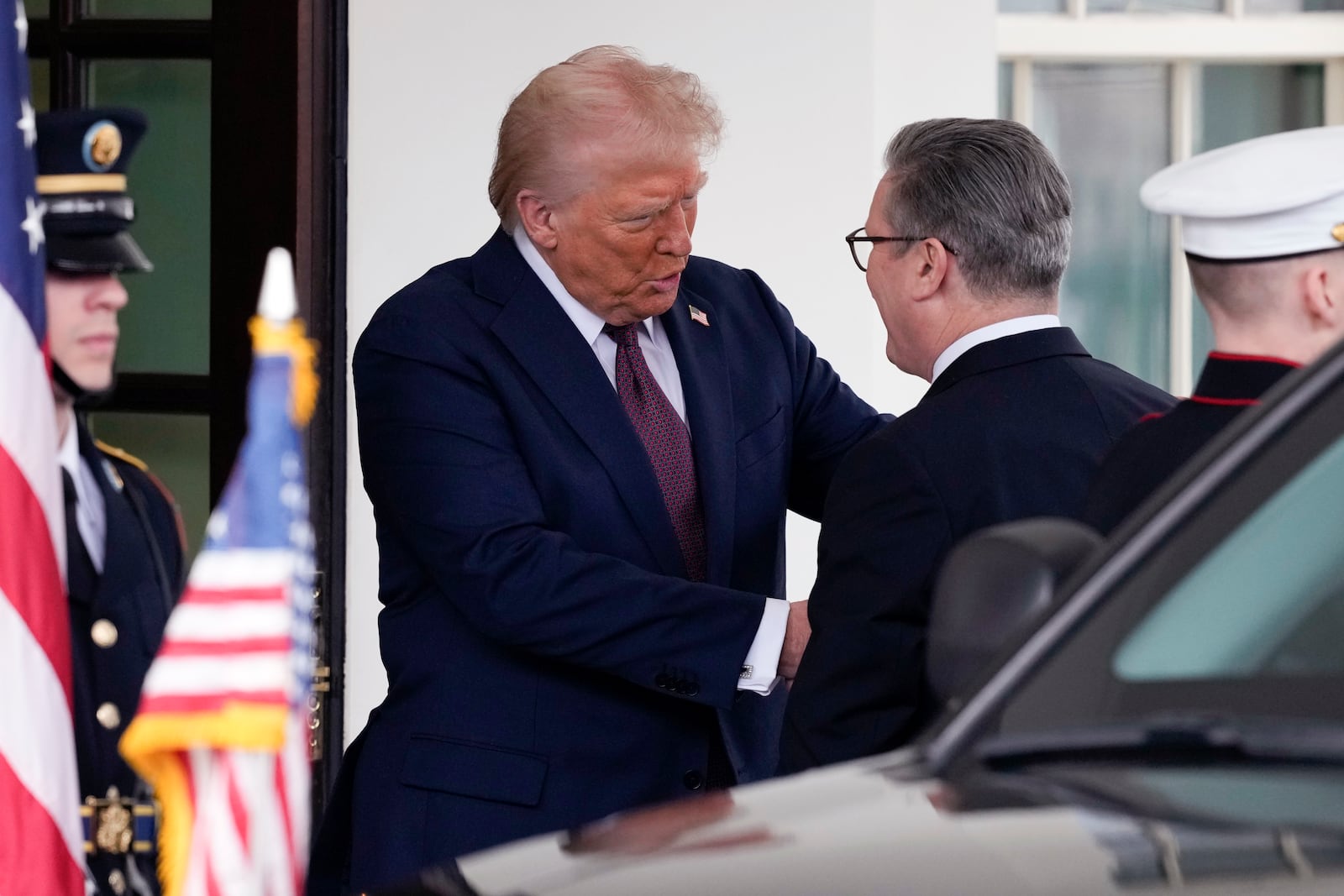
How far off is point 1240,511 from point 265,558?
87 centimetres

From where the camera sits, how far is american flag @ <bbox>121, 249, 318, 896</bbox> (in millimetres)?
1655

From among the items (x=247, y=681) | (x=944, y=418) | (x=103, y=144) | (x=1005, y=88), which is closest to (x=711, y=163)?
(x=1005, y=88)

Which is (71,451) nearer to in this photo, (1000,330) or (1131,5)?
(1000,330)

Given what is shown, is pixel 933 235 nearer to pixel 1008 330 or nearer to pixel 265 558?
pixel 1008 330

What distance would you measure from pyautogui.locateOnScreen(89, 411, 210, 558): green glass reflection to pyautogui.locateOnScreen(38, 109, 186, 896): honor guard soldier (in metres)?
1.75

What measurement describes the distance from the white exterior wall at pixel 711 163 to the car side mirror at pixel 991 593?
2546 millimetres

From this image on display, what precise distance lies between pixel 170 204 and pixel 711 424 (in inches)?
60.3

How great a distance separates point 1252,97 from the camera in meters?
4.88

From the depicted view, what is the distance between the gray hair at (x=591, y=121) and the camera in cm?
267

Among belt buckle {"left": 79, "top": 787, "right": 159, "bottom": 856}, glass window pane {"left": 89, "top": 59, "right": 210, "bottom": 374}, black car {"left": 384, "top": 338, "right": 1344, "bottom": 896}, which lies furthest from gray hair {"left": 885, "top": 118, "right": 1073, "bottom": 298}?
glass window pane {"left": 89, "top": 59, "right": 210, "bottom": 374}

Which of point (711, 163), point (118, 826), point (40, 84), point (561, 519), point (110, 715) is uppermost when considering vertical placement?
point (40, 84)

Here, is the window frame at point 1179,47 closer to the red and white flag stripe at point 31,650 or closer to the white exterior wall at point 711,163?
the white exterior wall at point 711,163

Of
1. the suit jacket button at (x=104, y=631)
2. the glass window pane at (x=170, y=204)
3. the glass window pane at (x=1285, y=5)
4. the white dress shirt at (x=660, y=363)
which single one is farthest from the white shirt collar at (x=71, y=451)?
the glass window pane at (x=1285, y=5)

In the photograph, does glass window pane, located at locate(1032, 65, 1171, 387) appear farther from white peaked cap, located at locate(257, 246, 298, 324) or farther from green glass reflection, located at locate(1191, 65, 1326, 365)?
white peaked cap, located at locate(257, 246, 298, 324)
